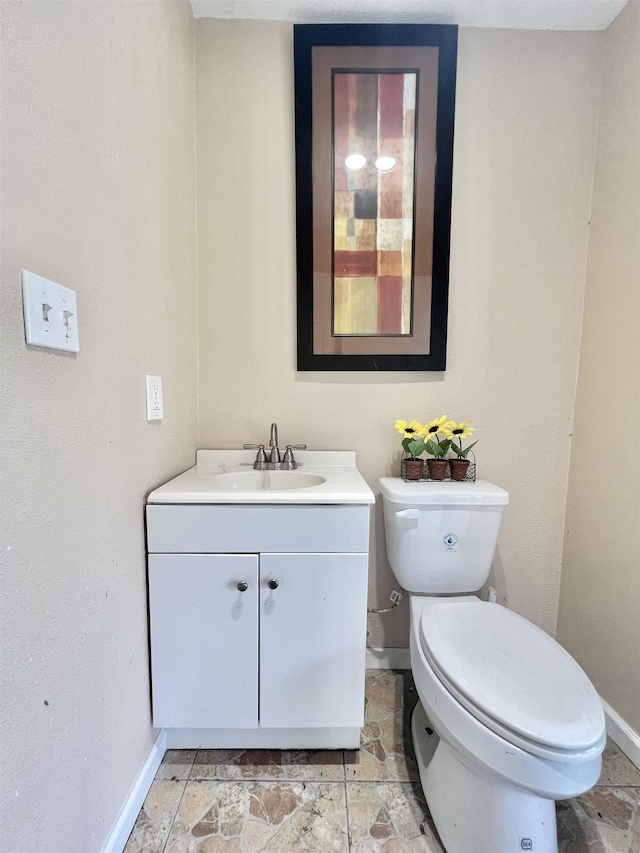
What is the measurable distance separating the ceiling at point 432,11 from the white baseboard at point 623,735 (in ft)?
6.99

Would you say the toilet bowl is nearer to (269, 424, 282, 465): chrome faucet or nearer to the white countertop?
the white countertop

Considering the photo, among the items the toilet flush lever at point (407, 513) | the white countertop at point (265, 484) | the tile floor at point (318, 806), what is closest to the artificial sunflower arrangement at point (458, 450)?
the toilet flush lever at point (407, 513)

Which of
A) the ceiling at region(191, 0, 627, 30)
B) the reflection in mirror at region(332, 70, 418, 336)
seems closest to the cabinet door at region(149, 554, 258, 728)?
the reflection in mirror at region(332, 70, 418, 336)

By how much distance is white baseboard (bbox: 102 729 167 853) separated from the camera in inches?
29.3

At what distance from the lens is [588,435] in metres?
1.20

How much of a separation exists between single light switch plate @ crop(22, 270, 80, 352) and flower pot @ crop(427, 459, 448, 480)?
0.99m

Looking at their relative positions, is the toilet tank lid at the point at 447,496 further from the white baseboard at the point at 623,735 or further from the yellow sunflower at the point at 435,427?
the white baseboard at the point at 623,735

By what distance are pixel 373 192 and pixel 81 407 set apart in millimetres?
1099

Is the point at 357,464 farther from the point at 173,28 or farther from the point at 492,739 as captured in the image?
the point at 173,28

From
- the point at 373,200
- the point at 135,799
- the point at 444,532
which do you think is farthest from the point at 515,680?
the point at 373,200

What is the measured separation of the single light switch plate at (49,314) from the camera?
510 mm

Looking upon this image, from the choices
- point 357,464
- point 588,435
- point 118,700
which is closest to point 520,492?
point 588,435

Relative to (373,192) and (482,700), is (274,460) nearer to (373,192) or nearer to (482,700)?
(482,700)

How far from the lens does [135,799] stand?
2.71 feet
